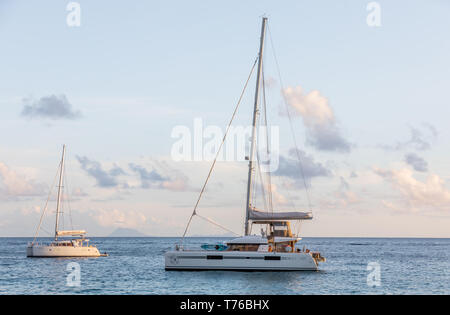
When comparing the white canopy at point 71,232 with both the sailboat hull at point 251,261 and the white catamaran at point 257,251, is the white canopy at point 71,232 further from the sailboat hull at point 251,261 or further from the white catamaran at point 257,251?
the sailboat hull at point 251,261

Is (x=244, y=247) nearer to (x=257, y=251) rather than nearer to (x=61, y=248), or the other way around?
(x=257, y=251)

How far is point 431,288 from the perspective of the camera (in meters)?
43.5

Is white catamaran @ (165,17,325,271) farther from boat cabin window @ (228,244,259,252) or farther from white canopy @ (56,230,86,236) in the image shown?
white canopy @ (56,230,86,236)

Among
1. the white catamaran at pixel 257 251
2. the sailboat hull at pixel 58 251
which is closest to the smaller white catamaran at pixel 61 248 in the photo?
the sailboat hull at pixel 58 251

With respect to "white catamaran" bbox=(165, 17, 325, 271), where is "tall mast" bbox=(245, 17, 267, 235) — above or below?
above

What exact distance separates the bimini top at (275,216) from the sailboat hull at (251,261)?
325cm

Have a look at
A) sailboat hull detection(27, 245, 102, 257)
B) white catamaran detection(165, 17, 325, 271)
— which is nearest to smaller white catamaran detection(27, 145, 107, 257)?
sailboat hull detection(27, 245, 102, 257)

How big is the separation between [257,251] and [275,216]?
12.1ft

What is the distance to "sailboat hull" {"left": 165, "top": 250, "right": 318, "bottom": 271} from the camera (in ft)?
149

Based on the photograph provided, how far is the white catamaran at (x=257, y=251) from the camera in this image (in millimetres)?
45500
